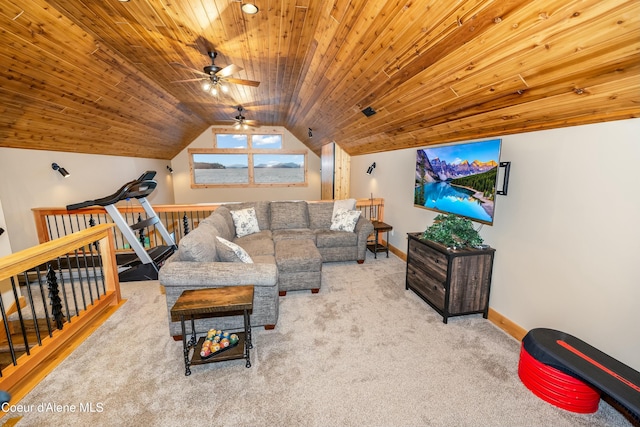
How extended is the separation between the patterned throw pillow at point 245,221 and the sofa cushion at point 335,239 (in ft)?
3.66

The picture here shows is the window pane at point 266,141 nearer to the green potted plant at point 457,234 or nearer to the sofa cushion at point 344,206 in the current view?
the sofa cushion at point 344,206

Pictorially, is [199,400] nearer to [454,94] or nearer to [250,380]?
[250,380]

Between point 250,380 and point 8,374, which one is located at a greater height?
point 8,374

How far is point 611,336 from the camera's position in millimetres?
1895

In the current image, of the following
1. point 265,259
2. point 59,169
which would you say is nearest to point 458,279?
point 265,259

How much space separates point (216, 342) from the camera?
2.23 meters

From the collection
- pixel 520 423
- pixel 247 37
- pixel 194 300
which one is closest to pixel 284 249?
pixel 194 300

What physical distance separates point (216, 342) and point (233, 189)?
7.11 meters

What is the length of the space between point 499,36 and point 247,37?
2320 mm

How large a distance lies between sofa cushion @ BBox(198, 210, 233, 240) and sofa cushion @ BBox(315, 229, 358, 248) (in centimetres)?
139

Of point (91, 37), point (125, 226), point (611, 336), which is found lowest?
point (611, 336)

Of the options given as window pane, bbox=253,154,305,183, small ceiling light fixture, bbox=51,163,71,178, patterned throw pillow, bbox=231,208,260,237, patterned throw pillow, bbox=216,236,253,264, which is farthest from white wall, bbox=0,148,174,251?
window pane, bbox=253,154,305,183

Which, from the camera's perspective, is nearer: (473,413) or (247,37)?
(473,413)

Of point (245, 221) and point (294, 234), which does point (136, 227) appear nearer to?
point (245, 221)
